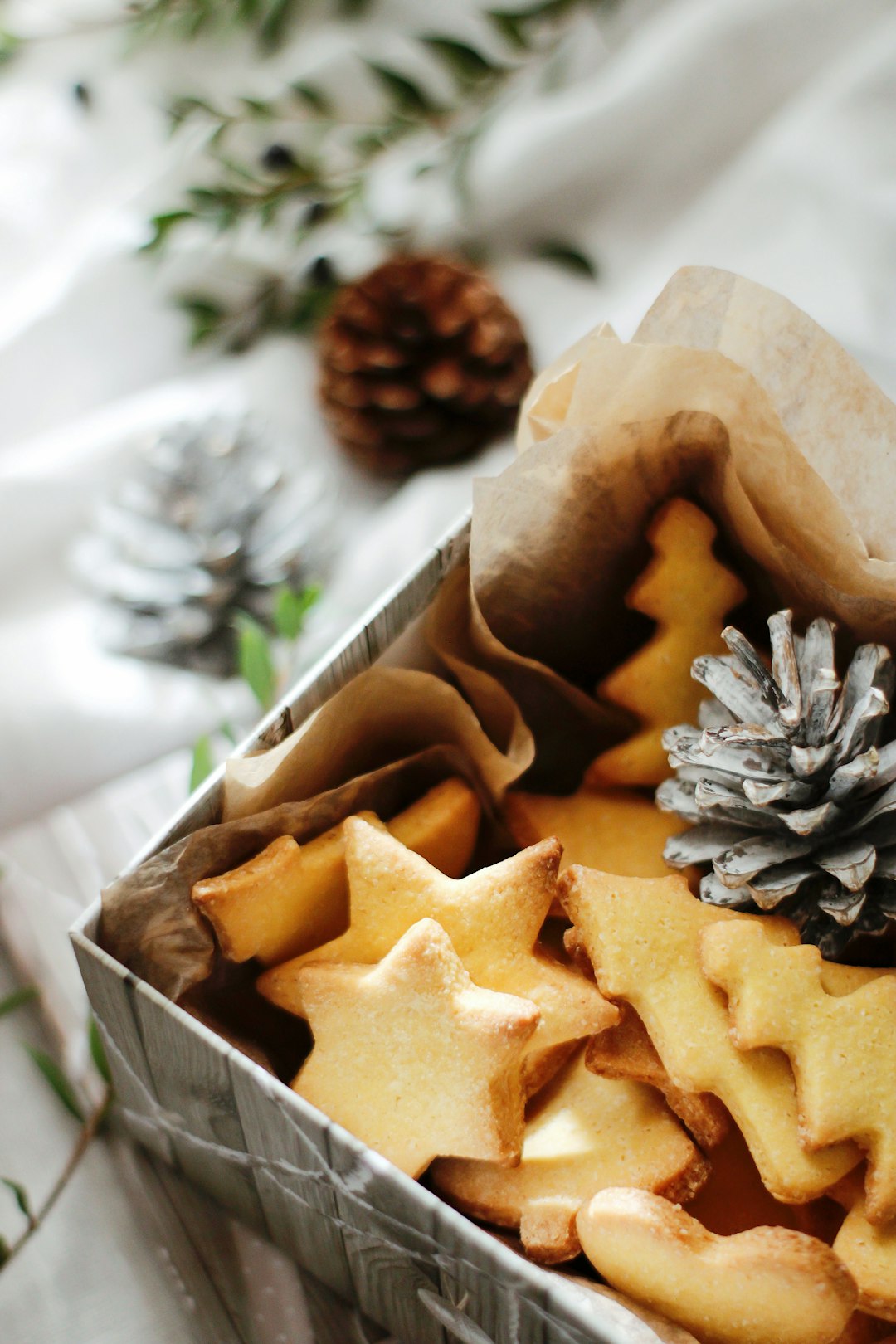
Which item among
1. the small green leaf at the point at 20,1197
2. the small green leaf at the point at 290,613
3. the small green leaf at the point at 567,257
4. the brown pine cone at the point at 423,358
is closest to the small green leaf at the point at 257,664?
the small green leaf at the point at 290,613

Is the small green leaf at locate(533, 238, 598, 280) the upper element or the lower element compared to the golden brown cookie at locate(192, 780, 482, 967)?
lower

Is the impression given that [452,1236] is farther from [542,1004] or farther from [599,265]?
[599,265]

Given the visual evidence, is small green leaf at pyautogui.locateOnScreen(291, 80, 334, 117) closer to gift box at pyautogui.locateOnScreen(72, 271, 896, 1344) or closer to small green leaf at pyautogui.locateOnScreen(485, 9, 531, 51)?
small green leaf at pyautogui.locateOnScreen(485, 9, 531, 51)

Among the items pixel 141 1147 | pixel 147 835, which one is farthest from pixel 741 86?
pixel 141 1147

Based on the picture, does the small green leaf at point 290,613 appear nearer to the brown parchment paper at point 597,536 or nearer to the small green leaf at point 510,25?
the brown parchment paper at point 597,536

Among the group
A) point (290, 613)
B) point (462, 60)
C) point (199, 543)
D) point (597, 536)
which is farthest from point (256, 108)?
point (597, 536)

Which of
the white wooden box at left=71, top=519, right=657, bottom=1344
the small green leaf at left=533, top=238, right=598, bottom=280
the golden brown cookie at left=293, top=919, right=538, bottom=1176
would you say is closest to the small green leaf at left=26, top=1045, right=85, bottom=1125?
the white wooden box at left=71, top=519, right=657, bottom=1344
